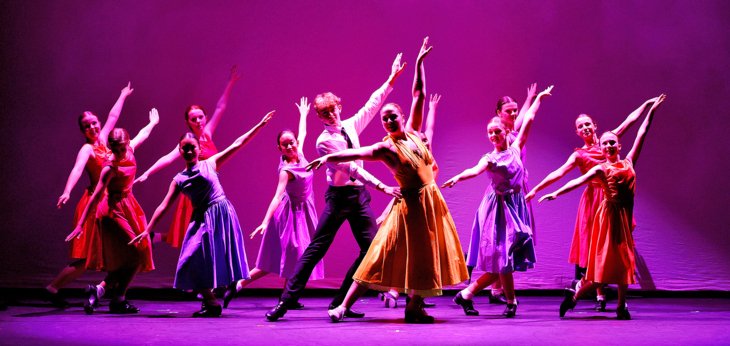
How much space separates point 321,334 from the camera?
4.45 metres

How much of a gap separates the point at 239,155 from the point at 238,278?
5.83ft

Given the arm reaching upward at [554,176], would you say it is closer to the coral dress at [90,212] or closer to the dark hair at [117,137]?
the dark hair at [117,137]

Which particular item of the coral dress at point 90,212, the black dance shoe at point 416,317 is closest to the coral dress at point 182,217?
the coral dress at point 90,212

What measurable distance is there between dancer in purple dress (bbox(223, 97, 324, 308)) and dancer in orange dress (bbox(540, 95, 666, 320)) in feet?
6.26

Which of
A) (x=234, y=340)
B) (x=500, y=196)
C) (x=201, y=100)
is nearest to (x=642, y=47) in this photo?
(x=500, y=196)

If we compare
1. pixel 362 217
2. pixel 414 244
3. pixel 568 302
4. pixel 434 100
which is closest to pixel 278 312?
pixel 362 217

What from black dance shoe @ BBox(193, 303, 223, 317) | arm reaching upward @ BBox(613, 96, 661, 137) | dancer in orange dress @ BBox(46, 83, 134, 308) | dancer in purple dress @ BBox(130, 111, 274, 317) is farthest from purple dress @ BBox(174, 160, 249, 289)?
arm reaching upward @ BBox(613, 96, 661, 137)

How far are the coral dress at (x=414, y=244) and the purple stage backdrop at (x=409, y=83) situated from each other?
6.78ft

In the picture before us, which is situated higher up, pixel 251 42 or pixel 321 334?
pixel 251 42

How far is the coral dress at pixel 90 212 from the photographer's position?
5.78m

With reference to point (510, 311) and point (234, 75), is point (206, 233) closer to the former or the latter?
point (234, 75)

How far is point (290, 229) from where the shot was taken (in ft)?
19.5

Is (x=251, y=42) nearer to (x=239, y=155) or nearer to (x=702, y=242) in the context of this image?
(x=239, y=155)

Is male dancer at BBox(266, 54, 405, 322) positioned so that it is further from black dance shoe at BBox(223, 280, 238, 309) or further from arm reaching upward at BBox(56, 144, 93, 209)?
arm reaching upward at BBox(56, 144, 93, 209)
